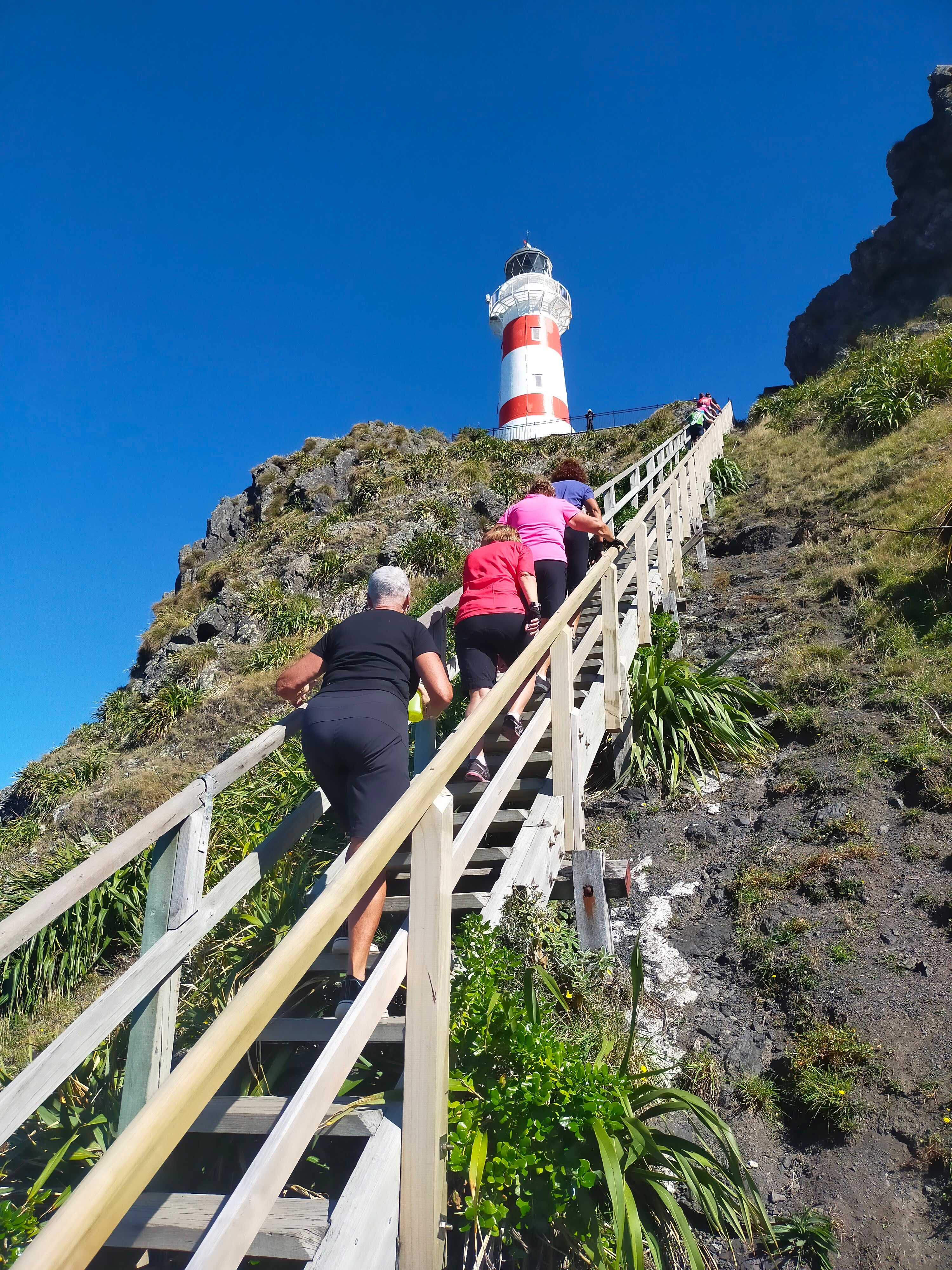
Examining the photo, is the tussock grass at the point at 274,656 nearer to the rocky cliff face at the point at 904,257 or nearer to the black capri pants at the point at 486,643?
the black capri pants at the point at 486,643

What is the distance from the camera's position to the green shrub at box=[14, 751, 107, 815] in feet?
35.9

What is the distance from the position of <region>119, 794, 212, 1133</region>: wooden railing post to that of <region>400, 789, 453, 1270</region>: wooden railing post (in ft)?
4.26

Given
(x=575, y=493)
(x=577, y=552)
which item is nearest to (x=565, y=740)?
(x=577, y=552)

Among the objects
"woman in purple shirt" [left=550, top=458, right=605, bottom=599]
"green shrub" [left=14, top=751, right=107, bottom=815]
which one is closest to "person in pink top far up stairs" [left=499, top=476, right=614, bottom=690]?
"woman in purple shirt" [left=550, top=458, right=605, bottom=599]

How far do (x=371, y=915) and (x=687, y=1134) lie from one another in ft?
4.92

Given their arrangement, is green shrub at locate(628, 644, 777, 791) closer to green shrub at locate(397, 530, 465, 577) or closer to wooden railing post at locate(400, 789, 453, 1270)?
wooden railing post at locate(400, 789, 453, 1270)

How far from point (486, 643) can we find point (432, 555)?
988 cm

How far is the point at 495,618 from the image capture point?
500 cm

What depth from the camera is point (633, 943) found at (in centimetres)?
447

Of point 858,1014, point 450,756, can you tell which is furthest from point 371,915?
point 858,1014

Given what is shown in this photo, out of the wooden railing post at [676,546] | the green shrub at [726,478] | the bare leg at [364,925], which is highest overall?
the green shrub at [726,478]

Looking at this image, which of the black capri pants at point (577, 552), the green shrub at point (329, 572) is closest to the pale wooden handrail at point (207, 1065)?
the black capri pants at point (577, 552)

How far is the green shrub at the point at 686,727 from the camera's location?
235 inches

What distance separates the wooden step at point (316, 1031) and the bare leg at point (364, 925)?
0.19m
